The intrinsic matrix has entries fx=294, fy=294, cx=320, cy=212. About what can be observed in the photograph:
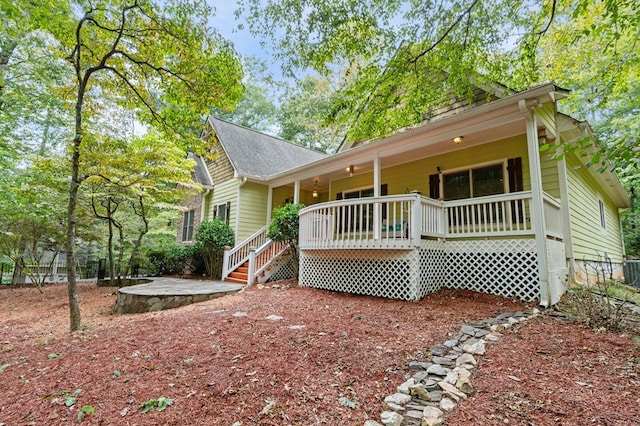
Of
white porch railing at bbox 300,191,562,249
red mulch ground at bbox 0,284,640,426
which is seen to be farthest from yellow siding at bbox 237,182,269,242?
red mulch ground at bbox 0,284,640,426

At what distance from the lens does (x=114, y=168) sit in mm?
7875

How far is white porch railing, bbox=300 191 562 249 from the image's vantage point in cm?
579

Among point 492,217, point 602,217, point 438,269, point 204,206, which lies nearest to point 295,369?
point 438,269

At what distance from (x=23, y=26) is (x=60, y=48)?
0.53 m

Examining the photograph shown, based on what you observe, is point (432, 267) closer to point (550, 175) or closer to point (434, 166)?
point (434, 166)

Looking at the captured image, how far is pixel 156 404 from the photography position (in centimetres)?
234

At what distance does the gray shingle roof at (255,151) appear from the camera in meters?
Answer: 12.0

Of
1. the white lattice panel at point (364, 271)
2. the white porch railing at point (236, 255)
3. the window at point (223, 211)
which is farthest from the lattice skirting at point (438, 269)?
the window at point (223, 211)

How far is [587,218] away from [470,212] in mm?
4299

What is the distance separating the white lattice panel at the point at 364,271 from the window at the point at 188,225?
27.6ft

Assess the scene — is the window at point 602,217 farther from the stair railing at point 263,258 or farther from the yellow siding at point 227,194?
the yellow siding at point 227,194

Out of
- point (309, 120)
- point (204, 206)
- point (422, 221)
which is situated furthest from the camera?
point (309, 120)

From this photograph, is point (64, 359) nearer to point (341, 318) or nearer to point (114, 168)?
point (341, 318)

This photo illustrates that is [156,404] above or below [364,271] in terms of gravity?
below
